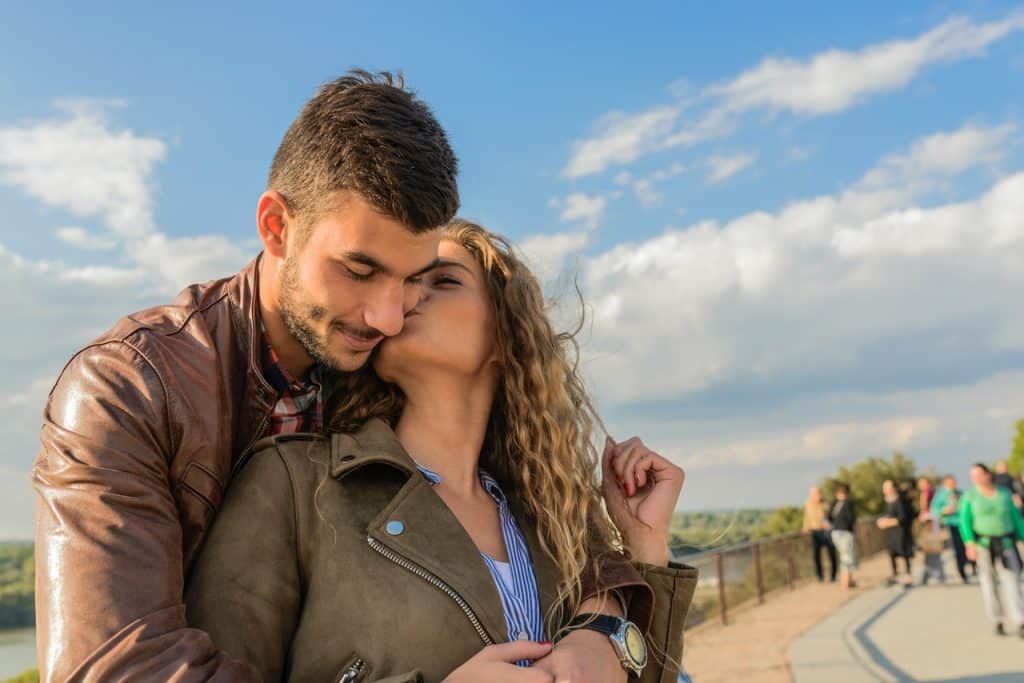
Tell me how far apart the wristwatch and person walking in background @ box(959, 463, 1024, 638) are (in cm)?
1099

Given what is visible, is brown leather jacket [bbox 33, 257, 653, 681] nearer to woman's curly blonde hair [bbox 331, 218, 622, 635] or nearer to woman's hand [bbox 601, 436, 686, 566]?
woman's curly blonde hair [bbox 331, 218, 622, 635]

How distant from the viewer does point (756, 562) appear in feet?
58.2

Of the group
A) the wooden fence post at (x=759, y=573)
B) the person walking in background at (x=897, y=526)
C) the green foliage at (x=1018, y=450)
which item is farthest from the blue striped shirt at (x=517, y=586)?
the green foliage at (x=1018, y=450)

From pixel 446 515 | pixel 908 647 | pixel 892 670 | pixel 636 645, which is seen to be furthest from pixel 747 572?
pixel 446 515

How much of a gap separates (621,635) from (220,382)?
1.34 m

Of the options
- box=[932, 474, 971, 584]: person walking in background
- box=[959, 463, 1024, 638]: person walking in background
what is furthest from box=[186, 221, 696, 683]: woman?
box=[932, 474, 971, 584]: person walking in background

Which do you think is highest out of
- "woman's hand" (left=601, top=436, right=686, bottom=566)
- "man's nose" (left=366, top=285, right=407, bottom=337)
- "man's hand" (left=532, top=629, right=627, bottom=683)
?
"man's nose" (left=366, top=285, right=407, bottom=337)

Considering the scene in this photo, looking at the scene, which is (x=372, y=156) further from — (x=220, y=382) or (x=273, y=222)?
(x=220, y=382)

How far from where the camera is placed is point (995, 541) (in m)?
12.8

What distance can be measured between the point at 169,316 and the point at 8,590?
3.35 metres

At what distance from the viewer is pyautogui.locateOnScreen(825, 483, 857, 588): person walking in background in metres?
18.6

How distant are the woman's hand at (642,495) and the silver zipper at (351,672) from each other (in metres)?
1.12

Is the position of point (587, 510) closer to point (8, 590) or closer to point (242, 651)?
point (242, 651)

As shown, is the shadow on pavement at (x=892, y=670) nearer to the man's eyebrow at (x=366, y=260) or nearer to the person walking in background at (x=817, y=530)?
the person walking in background at (x=817, y=530)
